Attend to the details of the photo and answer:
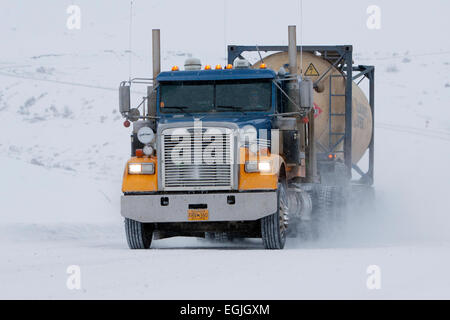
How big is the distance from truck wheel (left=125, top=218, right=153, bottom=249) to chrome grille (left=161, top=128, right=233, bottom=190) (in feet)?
2.43

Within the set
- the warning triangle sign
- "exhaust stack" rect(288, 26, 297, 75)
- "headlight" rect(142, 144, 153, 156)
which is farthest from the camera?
the warning triangle sign

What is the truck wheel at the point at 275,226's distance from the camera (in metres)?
12.8

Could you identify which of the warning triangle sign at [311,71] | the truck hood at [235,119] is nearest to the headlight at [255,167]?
the truck hood at [235,119]

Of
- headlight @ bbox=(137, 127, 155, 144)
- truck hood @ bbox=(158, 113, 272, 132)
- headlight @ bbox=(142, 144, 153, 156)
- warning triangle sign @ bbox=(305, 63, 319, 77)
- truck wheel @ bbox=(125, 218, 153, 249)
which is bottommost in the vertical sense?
truck wheel @ bbox=(125, 218, 153, 249)

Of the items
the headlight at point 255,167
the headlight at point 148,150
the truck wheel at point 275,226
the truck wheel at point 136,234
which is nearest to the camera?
the headlight at point 255,167

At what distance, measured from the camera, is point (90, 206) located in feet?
67.2

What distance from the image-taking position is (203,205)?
1274 centimetres

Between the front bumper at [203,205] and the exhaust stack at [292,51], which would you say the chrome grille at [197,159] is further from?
the exhaust stack at [292,51]

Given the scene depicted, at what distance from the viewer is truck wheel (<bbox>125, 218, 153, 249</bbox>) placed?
43.3 feet

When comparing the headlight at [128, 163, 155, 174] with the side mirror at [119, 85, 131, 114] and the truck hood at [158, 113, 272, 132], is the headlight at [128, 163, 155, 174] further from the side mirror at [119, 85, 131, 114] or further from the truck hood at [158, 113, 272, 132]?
the side mirror at [119, 85, 131, 114]

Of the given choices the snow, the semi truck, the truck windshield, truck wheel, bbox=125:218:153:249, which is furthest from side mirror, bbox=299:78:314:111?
truck wheel, bbox=125:218:153:249

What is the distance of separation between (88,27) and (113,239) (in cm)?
6448

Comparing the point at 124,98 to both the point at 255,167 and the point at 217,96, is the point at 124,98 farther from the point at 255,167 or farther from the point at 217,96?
the point at 255,167

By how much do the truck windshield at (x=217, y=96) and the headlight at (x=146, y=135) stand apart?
2.33ft
